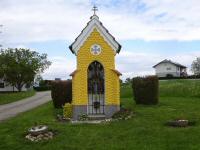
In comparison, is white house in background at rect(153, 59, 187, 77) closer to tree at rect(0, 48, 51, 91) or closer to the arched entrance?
tree at rect(0, 48, 51, 91)

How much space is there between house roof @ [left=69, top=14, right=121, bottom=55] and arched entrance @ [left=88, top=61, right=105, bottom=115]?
1.12 meters

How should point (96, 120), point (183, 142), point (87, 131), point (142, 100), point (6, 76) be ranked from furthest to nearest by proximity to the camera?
point (6, 76) → point (142, 100) → point (96, 120) → point (87, 131) → point (183, 142)

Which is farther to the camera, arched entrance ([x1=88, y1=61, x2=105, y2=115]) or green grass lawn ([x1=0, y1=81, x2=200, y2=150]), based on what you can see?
arched entrance ([x1=88, y1=61, x2=105, y2=115])

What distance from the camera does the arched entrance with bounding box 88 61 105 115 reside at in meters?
23.5

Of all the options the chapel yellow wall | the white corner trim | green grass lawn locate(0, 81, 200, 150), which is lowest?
green grass lawn locate(0, 81, 200, 150)

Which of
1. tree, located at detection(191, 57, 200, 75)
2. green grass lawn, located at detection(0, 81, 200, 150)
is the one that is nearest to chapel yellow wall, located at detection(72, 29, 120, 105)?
green grass lawn, located at detection(0, 81, 200, 150)

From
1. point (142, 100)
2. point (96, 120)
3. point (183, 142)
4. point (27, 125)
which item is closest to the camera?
point (183, 142)

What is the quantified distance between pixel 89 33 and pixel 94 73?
1943 millimetres

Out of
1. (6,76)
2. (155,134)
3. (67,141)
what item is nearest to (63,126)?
(67,141)

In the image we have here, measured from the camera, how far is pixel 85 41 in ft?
77.6

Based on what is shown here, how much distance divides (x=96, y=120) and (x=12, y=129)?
14.1 ft

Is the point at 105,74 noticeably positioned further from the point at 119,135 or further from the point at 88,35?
the point at 119,135

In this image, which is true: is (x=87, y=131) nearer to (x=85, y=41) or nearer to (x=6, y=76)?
(x=85, y=41)

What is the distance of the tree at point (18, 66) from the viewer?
245 ft
